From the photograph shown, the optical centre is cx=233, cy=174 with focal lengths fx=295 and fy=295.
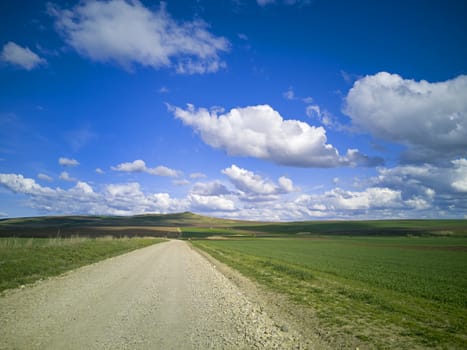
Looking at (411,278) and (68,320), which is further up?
(68,320)

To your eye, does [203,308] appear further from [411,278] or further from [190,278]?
[411,278]

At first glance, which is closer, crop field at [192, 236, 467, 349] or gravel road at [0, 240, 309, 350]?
gravel road at [0, 240, 309, 350]

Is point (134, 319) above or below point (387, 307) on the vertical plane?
above

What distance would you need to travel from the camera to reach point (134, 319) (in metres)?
9.88

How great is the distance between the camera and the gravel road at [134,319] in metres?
7.81

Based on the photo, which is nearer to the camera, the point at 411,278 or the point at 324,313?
the point at 324,313

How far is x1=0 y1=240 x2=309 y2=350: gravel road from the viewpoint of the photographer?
25.6ft

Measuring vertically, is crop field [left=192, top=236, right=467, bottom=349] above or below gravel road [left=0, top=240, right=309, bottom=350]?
below

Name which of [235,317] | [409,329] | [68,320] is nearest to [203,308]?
[235,317]

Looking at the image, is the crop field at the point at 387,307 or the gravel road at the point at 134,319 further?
the crop field at the point at 387,307

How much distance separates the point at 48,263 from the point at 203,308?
17.4m

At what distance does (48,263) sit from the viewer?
75.4ft

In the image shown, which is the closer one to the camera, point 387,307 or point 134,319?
point 134,319

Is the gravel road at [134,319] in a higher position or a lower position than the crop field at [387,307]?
higher
